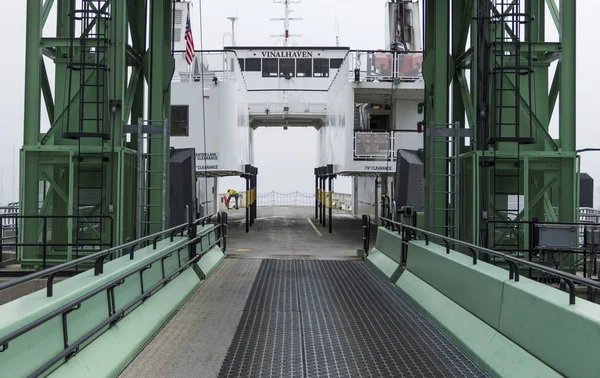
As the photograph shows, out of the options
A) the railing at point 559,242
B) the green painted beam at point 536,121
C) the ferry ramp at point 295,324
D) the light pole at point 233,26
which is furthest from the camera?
the light pole at point 233,26

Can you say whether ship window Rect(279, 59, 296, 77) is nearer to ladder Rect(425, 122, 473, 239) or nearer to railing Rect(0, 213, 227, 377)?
ladder Rect(425, 122, 473, 239)

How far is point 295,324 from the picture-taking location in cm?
646

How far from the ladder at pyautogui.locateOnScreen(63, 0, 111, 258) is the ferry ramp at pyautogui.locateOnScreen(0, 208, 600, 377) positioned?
1.82m

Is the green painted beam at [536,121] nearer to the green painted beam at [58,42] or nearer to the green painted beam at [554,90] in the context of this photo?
the green painted beam at [554,90]

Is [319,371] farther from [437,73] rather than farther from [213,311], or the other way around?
[437,73]

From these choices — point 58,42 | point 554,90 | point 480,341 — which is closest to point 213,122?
point 58,42

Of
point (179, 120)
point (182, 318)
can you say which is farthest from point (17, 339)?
point (179, 120)

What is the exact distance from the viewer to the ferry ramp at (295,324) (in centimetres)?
389

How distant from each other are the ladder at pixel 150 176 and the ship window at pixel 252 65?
1858 cm

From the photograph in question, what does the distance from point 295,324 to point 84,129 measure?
5.83 metres

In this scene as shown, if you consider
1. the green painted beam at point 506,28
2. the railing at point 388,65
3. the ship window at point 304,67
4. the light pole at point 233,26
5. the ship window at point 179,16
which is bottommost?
the green painted beam at point 506,28

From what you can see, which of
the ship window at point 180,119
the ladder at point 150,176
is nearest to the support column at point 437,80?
the ladder at point 150,176

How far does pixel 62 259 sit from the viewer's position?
9.55 metres

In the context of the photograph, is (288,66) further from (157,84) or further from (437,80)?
(437,80)
